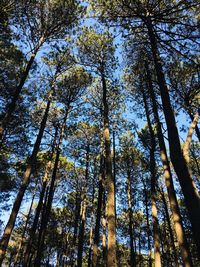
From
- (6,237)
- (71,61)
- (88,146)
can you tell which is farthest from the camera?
(88,146)

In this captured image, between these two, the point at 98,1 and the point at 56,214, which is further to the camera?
the point at 56,214

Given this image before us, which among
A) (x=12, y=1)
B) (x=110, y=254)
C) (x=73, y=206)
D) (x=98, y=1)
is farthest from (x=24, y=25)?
(x=73, y=206)

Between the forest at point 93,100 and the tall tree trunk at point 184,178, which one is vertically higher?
the forest at point 93,100

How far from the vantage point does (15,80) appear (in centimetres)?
1452

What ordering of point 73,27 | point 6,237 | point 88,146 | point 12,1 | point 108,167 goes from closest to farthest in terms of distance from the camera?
1. point 6,237
2. point 108,167
3. point 12,1
4. point 73,27
5. point 88,146

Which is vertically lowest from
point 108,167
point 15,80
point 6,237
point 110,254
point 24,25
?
point 110,254

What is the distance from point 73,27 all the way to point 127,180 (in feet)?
41.4

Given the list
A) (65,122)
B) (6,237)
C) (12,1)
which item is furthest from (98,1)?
(6,237)

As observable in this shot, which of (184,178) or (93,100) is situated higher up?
(93,100)

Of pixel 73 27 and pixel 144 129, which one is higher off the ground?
pixel 73 27

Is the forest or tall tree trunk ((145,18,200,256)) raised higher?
the forest

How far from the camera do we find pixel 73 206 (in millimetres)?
26031

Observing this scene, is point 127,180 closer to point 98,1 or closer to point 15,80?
point 15,80

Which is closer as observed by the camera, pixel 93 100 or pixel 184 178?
pixel 184 178
